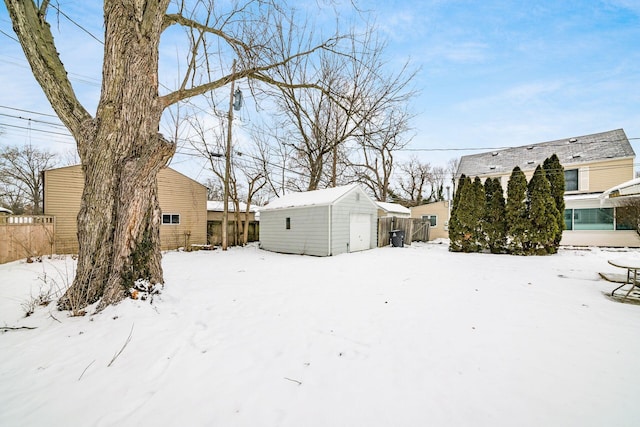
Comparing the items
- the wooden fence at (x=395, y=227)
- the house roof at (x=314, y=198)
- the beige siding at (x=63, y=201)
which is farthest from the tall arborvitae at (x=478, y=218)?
the beige siding at (x=63, y=201)

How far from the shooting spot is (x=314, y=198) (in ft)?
37.2

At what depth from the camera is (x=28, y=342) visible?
2666mm

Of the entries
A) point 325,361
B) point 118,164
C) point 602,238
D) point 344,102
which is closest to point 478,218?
point 602,238

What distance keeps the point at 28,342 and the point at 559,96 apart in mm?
16564

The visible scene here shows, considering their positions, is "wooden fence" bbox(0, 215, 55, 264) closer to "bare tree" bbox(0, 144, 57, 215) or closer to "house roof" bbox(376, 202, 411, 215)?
"bare tree" bbox(0, 144, 57, 215)

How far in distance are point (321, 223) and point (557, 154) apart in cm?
1702

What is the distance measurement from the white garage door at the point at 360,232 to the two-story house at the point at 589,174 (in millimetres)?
9629

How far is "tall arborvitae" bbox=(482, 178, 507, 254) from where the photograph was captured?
11078mm

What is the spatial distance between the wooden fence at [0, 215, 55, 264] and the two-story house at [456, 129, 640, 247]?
21.8 metres

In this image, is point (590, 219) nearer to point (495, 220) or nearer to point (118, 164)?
point (495, 220)

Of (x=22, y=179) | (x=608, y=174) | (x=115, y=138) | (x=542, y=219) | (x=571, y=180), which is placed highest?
(x=22, y=179)

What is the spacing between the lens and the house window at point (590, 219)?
1295 cm

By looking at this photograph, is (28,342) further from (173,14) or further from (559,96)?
(559,96)

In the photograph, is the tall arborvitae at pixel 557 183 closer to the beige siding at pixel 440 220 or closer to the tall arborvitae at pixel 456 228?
the tall arborvitae at pixel 456 228
